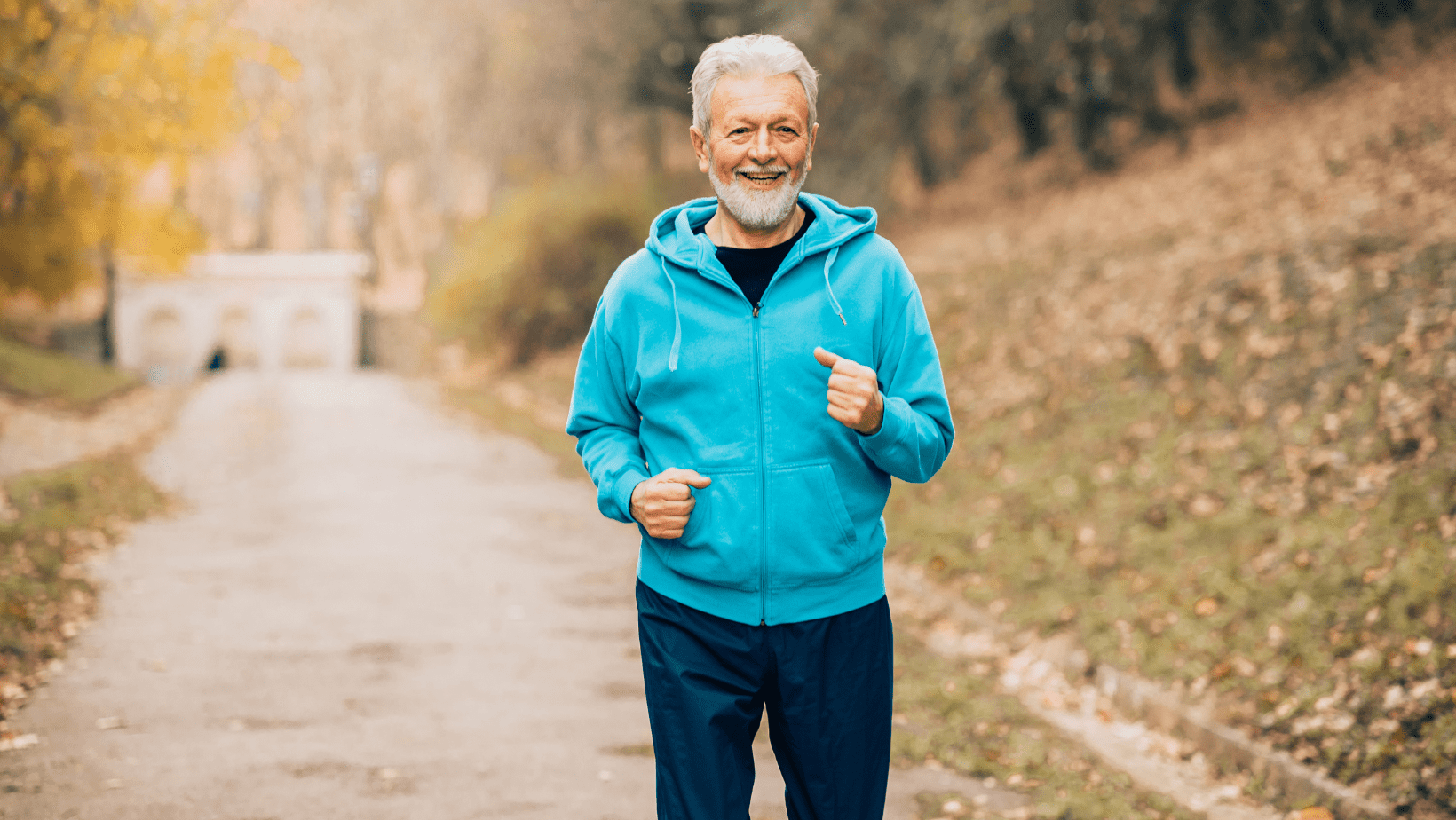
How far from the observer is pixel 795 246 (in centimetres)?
268

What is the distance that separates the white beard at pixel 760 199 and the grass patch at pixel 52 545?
5292 millimetres

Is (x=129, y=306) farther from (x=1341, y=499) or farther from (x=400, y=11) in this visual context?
(x=1341, y=499)

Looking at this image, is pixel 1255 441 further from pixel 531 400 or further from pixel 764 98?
pixel 531 400

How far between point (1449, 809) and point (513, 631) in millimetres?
5279

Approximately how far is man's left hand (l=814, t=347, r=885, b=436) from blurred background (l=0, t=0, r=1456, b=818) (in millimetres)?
3337

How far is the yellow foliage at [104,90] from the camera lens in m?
12.5

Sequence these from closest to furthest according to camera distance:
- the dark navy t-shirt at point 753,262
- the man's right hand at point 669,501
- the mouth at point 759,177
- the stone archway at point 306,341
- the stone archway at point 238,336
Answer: the man's right hand at point 669,501 → the mouth at point 759,177 → the dark navy t-shirt at point 753,262 → the stone archway at point 238,336 → the stone archway at point 306,341

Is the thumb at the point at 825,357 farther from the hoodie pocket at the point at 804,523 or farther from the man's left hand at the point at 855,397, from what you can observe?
the hoodie pocket at the point at 804,523

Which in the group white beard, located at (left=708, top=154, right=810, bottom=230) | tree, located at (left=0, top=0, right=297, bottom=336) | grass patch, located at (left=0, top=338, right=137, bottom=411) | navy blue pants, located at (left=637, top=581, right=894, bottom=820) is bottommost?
grass patch, located at (left=0, top=338, right=137, bottom=411)

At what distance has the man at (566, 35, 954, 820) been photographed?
2.64 m

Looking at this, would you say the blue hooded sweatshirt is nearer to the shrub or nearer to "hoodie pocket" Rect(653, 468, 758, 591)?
"hoodie pocket" Rect(653, 468, 758, 591)

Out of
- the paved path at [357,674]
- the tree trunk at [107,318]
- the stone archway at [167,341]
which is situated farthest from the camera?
the stone archway at [167,341]

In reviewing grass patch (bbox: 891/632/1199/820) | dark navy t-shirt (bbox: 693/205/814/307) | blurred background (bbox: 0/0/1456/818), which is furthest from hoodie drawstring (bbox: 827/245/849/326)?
blurred background (bbox: 0/0/1456/818)

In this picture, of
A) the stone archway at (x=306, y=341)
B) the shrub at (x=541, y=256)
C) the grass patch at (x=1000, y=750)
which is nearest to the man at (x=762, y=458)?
the grass patch at (x=1000, y=750)
